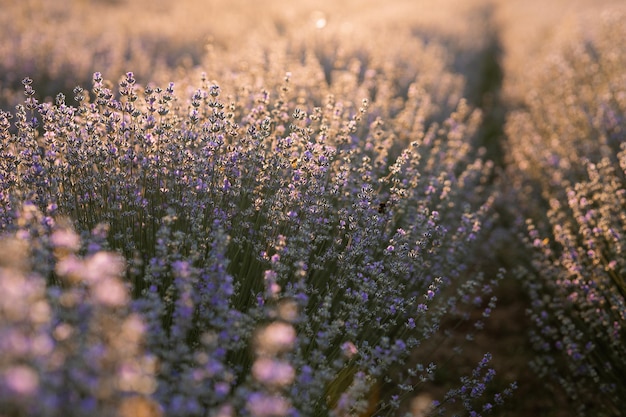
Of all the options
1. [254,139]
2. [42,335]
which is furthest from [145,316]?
[254,139]

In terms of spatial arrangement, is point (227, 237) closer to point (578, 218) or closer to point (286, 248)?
point (286, 248)

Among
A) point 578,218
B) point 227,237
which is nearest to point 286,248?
point 227,237

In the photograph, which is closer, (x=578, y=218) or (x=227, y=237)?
(x=227, y=237)

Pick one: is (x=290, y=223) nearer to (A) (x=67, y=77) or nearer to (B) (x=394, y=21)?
(A) (x=67, y=77)

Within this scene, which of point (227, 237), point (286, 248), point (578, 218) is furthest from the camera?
point (578, 218)

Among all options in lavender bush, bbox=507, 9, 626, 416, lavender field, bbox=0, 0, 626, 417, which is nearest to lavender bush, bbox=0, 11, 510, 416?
lavender field, bbox=0, 0, 626, 417

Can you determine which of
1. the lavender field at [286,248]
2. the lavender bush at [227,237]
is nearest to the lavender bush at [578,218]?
the lavender field at [286,248]
